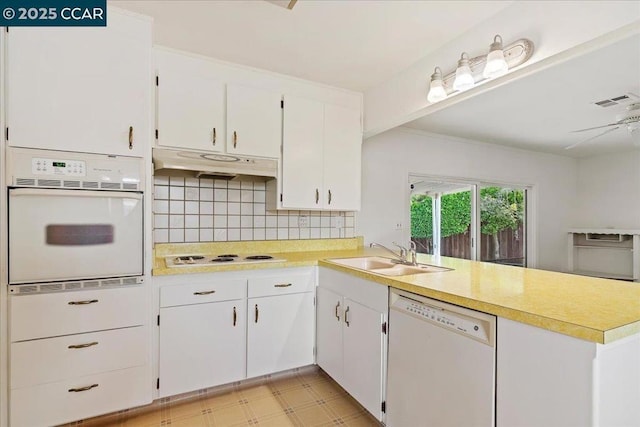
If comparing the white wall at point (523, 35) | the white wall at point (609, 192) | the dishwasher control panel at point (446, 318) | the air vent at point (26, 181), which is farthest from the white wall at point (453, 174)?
the air vent at point (26, 181)

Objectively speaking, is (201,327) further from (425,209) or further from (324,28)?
(425,209)

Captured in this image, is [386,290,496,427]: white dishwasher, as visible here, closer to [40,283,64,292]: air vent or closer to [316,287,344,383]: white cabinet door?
[316,287,344,383]: white cabinet door

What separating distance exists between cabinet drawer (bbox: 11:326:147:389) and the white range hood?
3.29 feet

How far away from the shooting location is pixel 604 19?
1280 mm

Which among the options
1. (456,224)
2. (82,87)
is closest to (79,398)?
(82,87)

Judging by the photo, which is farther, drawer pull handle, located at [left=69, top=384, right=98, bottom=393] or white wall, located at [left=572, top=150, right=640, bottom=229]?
white wall, located at [left=572, top=150, right=640, bottom=229]

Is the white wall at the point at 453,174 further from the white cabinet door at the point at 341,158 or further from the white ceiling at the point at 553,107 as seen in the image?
the white cabinet door at the point at 341,158

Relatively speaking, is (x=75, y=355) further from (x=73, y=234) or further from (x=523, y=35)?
(x=523, y=35)

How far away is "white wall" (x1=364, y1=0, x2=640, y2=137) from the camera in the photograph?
128 cm

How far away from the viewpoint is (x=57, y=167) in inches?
64.9

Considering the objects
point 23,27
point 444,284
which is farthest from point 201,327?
point 23,27

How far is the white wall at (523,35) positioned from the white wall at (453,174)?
982 millimetres

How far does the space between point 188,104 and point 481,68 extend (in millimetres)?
1845

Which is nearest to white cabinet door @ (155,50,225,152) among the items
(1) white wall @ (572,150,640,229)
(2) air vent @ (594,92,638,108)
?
(2) air vent @ (594,92,638,108)
